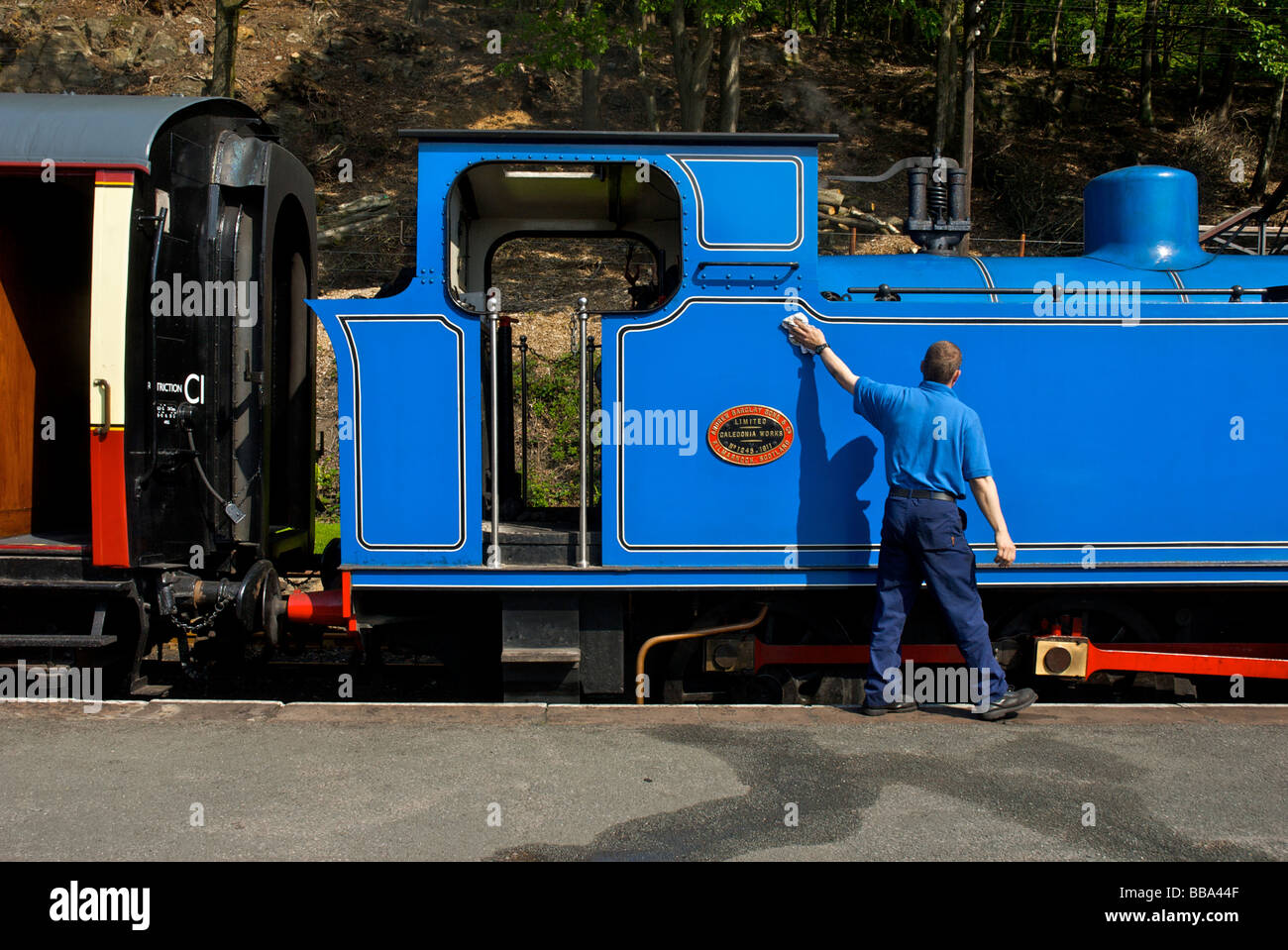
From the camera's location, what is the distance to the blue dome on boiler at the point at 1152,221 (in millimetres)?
5406

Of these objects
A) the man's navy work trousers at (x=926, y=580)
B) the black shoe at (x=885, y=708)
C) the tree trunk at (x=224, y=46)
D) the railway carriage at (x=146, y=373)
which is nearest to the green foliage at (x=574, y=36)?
the tree trunk at (x=224, y=46)

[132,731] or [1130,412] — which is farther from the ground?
[1130,412]

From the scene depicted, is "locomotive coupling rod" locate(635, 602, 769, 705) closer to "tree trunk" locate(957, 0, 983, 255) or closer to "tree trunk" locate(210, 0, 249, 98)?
"tree trunk" locate(210, 0, 249, 98)

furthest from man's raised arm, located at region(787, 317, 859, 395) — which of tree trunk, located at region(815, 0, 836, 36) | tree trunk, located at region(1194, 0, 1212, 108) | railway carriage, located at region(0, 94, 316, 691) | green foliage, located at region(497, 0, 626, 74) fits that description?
tree trunk, located at region(815, 0, 836, 36)

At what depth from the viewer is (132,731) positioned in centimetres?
425

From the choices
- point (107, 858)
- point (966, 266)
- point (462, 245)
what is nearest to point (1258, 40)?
point (966, 266)

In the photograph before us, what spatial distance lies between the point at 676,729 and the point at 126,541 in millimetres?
2563

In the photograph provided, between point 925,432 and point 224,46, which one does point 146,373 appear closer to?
point 925,432

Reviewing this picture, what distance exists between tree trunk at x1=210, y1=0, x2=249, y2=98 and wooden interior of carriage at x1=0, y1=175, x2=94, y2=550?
7.15m

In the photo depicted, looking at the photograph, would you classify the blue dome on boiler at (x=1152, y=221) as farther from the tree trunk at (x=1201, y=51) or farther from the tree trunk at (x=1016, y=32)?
the tree trunk at (x=1016, y=32)

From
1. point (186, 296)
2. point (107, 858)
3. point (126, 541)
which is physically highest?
point (186, 296)

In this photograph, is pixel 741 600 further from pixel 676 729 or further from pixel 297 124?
pixel 297 124

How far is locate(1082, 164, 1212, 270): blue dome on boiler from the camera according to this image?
5.41 metres

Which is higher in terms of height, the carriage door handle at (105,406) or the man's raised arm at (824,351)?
the man's raised arm at (824,351)
